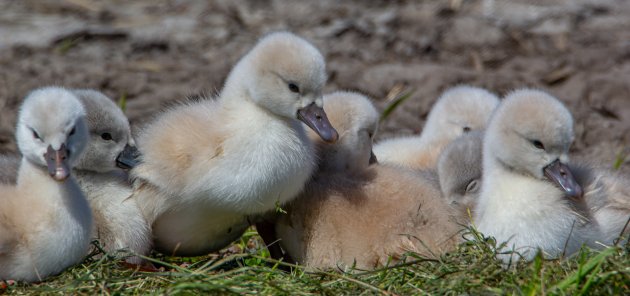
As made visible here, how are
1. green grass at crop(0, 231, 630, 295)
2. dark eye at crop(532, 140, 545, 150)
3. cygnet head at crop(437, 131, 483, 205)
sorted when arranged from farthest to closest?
cygnet head at crop(437, 131, 483, 205)
dark eye at crop(532, 140, 545, 150)
green grass at crop(0, 231, 630, 295)

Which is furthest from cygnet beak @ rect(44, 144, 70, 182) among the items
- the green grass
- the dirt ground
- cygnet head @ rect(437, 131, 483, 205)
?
the dirt ground

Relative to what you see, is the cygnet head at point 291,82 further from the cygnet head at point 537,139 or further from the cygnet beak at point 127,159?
the cygnet head at point 537,139

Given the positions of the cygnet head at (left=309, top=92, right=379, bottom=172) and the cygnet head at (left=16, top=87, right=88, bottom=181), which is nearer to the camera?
the cygnet head at (left=16, top=87, right=88, bottom=181)

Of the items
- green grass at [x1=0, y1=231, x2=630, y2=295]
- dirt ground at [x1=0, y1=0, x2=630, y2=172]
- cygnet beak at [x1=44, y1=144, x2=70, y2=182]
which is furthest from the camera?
dirt ground at [x1=0, y1=0, x2=630, y2=172]

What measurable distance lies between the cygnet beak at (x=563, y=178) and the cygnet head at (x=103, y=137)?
6.73 ft

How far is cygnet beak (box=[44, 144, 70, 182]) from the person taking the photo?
428 cm

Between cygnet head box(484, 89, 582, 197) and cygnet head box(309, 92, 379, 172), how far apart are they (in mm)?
849

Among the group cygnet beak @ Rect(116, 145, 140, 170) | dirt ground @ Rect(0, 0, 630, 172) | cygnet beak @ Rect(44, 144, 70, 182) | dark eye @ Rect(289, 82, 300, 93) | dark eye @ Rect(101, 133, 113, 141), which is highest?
cygnet beak @ Rect(44, 144, 70, 182)

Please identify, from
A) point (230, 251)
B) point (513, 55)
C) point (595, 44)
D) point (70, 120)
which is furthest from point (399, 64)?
point (70, 120)

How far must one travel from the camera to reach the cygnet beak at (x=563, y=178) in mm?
4452

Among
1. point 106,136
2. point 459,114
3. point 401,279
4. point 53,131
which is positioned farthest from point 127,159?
point 459,114

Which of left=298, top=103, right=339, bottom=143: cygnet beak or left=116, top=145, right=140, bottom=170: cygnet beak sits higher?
left=298, top=103, right=339, bottom=143: cygnet beak

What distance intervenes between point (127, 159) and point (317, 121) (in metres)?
1.00

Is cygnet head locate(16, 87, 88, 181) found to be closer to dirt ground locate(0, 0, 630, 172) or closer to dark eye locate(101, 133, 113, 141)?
dark eye locate(101, 133, 113, 141)
